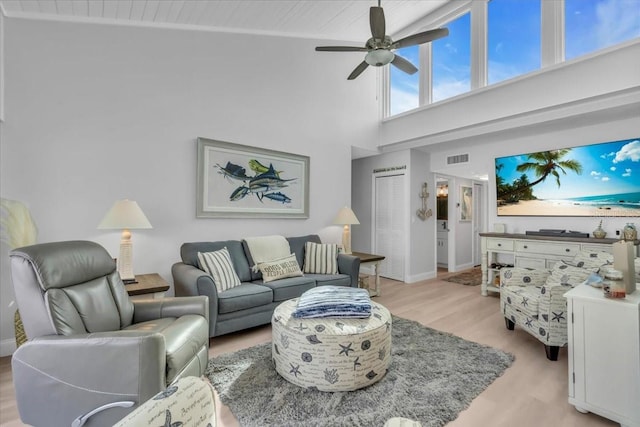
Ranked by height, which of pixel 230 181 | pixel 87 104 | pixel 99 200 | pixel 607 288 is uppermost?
pixel 87 104

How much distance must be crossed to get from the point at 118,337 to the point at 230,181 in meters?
2.51

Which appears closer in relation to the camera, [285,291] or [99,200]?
[99,200]

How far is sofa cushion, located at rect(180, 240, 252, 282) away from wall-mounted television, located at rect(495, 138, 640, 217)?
3.85 m

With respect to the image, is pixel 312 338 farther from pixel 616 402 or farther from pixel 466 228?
pixel 466 228

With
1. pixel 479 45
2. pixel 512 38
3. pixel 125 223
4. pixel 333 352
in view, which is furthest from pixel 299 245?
pixel 512 38

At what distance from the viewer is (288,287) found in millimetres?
3240

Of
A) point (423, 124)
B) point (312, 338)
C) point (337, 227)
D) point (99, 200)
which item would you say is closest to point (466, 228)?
point (423, 124)

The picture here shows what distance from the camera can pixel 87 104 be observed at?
115 inches

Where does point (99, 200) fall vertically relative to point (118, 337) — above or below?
above

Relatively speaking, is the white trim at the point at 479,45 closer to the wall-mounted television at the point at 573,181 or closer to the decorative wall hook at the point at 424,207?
the wall-mounted television at the point at 573,181

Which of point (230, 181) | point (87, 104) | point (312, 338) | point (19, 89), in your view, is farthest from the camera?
point (230, 181)

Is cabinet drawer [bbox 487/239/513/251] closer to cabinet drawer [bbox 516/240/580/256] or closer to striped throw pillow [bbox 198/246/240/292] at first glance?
cabinet drawer [bbox 516/240/580/256]

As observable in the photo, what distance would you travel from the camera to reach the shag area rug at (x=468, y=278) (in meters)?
5.17

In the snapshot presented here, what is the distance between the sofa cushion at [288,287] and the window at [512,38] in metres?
3.75
